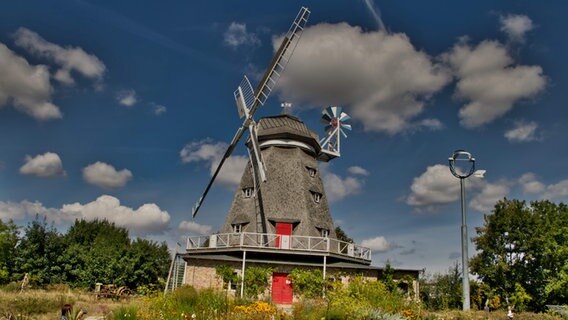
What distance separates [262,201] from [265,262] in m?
3.92

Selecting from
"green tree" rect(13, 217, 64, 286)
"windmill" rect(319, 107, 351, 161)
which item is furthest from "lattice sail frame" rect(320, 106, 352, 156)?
"green tree" rect(13, 217, 64, 286)

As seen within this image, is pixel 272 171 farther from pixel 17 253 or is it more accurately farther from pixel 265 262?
pixel 17 253

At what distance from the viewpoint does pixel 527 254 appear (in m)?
28.1

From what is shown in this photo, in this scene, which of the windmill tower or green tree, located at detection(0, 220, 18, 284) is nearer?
the windmill tower

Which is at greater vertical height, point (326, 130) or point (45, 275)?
point (326, 130)

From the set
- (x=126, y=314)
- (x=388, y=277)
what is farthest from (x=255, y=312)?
(x=388, y=277)

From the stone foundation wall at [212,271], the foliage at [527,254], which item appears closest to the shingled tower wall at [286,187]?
the stone foundation wall at [212,271]

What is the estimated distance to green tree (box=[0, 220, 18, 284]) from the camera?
95.6ft

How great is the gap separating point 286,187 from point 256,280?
5924 millimetres

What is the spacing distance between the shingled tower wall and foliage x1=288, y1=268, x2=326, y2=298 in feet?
8.94

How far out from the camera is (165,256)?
133 feet

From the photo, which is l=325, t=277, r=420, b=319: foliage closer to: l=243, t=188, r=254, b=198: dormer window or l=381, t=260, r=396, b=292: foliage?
l=381, t=260, r=396, b=292: foliage

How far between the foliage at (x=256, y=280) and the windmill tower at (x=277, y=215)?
0.27 meters

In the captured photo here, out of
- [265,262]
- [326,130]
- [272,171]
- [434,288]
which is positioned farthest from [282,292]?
[326,130]
